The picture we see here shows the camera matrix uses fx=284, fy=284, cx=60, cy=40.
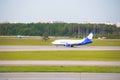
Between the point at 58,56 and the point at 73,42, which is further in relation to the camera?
the point at 73,42

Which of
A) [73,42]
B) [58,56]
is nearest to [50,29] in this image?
[58,56]

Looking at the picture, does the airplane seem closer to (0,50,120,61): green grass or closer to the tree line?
the tree line

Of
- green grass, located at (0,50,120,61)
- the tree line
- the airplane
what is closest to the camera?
green grass, located at (0,50,120,61)

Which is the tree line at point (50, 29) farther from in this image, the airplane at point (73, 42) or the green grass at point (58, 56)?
the airplane at point (73, 42)

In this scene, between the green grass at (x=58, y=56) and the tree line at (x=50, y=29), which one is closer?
the green grass at (x=58, y=56)

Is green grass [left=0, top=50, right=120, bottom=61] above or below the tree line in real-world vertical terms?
below

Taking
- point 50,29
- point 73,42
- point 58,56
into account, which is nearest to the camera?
point 58,56

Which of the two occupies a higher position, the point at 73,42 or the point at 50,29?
the point at 50,29

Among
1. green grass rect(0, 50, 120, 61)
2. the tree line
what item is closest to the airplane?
the tree line

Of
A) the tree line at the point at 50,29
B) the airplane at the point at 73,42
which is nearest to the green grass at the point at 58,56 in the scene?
the tree line at the point at 50,29

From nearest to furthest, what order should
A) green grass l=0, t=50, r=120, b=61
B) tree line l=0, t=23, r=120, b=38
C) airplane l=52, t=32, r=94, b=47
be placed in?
green grass l=0, t=50, r=120, b=61 → tree line l=0, t=23, r=120, b=38 → airplane l=52, t=32, r=94, b=47

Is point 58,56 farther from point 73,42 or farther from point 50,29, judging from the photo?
point 73,42

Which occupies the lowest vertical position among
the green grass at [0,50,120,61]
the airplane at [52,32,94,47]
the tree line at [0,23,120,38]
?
the airplane at [52,32,94,47]

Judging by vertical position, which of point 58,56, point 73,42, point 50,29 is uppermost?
point 50,29
